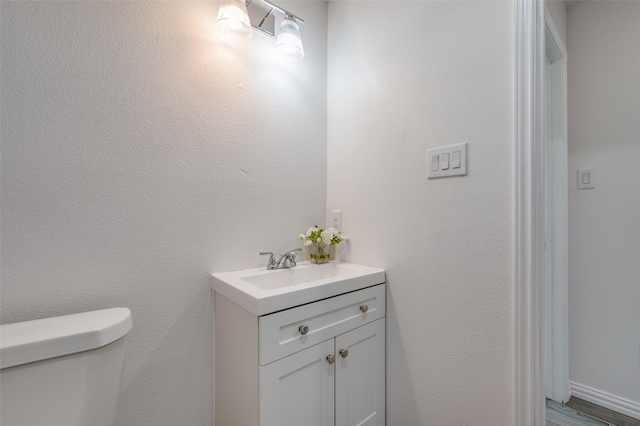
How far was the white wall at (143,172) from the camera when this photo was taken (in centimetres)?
82

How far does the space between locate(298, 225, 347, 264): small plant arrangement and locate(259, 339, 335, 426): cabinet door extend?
48 cm

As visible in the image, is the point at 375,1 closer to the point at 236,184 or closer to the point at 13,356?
the point at 236,184

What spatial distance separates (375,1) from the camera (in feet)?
4.33

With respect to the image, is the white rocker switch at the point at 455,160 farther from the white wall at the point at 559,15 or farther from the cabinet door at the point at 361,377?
the white wall at the point at 559,15

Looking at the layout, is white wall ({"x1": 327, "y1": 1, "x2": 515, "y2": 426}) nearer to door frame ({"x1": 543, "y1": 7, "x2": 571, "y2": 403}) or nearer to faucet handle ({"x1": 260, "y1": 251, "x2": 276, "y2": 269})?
faucet handle ({"x1": 260, "y1": 251, "x2": 276, "y2": 269})

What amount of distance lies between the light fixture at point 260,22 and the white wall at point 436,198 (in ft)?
1.06

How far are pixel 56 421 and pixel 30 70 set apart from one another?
0.97 meters

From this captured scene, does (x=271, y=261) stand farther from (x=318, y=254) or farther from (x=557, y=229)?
(x=557, y=229)

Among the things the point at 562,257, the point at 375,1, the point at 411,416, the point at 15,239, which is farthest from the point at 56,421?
the point at 562,257

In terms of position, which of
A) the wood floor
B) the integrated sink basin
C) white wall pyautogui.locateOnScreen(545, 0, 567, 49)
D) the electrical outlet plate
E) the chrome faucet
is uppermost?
white wall pyautogui.locateOnScreen(545, 0, 567, 49)

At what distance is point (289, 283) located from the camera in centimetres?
127

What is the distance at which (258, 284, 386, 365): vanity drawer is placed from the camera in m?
0.85

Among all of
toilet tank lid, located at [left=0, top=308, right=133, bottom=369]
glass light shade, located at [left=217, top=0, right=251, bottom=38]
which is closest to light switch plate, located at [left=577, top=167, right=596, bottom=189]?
glass light shade, located at [left=217, top=0, right=251, bottom=38]

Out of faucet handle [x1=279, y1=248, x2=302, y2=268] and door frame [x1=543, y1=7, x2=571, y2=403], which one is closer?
faucet handle [x1=279, y1=248, x2=302, y2=268]
